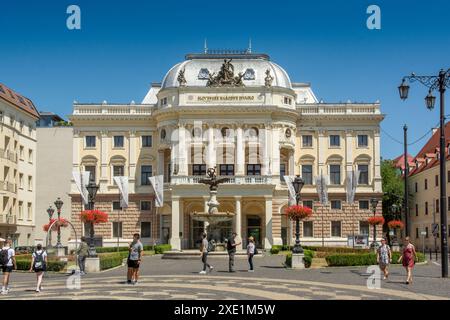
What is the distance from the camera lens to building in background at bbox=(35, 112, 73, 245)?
8444 centimetres

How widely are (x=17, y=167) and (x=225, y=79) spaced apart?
23.2 metres

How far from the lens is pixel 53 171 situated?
8612 centimetres

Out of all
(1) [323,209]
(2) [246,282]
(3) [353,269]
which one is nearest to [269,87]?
(1) [323,209]

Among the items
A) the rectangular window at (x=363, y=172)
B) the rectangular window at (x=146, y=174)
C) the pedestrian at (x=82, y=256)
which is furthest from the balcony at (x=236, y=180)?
the pedestrian at (x=82, y=256)

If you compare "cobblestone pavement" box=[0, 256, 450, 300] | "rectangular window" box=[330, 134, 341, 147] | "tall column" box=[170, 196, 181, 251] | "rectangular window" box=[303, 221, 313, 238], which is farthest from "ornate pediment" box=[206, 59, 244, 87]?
"cobblestone pavement" box=[0, 256, 450, 300]

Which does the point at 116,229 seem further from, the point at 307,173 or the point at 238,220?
the point at 307,173

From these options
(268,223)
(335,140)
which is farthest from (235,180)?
(335,140)

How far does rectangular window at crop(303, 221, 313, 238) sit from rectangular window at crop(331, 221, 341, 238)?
7.42 ft

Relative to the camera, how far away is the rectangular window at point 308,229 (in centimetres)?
7631

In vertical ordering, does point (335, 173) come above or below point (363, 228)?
above

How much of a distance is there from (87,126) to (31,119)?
246 inches

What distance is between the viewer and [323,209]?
252 feet

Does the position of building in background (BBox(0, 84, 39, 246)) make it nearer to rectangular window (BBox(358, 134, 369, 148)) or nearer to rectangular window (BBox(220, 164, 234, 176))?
rectangular window (BBox(220, 164, 234, 176))
